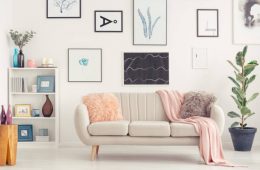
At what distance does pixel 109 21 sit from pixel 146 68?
2.89 feet

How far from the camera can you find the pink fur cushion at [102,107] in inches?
228

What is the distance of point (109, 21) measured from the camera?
22.7 ft

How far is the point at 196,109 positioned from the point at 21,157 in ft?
7.47

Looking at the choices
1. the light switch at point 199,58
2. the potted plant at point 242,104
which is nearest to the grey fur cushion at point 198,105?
the potted plant at point 242,104

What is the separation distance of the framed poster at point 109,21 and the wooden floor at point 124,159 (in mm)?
1730

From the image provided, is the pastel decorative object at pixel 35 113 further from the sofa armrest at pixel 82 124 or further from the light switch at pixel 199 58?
the light switch at pixel 199 58

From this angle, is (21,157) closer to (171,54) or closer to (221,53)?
(171,54)

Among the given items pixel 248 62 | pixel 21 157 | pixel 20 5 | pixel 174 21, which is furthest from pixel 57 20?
pixel 248 62

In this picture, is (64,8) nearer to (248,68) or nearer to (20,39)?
(20,39)

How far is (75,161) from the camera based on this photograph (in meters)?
5.52

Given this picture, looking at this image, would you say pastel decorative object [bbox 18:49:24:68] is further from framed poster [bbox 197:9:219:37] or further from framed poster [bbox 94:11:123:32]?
framed poster [bbox 197:9:219:37]

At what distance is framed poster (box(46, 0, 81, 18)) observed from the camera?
691cm

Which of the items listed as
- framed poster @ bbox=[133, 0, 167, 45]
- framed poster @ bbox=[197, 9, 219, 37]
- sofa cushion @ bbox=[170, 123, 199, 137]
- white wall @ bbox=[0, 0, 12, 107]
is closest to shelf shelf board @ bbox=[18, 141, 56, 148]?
white wall @ bbox=[0, 0, 12, 107]

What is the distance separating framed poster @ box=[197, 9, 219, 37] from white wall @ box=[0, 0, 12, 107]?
9.08 feet
